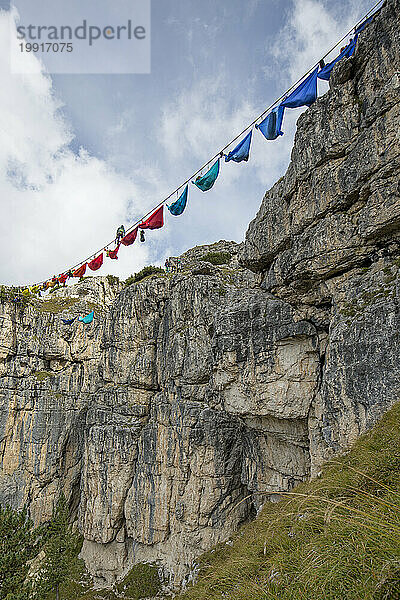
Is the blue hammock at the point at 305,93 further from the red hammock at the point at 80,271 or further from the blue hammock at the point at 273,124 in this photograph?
the red hammock at the point at 80,271

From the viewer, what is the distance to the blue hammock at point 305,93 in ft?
45.3

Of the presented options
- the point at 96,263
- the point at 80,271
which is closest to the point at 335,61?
the point at 96,263

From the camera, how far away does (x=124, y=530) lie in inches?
1161

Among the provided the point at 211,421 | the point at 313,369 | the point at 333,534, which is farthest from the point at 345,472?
the point at 211,421

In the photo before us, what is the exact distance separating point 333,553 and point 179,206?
17090 mm

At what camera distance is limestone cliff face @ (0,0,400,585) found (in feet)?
41.7

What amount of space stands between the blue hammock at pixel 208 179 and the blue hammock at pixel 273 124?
284cm

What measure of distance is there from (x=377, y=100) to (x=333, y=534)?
1449 cm

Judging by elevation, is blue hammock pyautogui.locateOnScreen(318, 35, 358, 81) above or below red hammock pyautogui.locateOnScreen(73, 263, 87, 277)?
above

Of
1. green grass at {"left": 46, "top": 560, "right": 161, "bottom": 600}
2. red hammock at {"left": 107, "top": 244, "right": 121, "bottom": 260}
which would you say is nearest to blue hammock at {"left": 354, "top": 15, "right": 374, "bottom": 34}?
red hammock at {"left": 107, "top": 244, "right": 121, "bottom": 260}

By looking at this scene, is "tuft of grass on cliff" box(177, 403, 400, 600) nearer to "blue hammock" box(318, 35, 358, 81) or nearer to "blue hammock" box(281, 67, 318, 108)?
"blue hammock" box(281, 67, 318, 108)

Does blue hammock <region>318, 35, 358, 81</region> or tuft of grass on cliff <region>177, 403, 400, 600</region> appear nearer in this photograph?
tuft of grass on cliff <region>177, 403, 400, 600</region>

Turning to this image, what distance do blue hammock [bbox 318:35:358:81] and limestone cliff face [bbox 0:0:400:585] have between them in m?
0.48

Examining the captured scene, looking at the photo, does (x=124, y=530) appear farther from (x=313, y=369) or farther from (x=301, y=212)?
(x=301, y=212)
